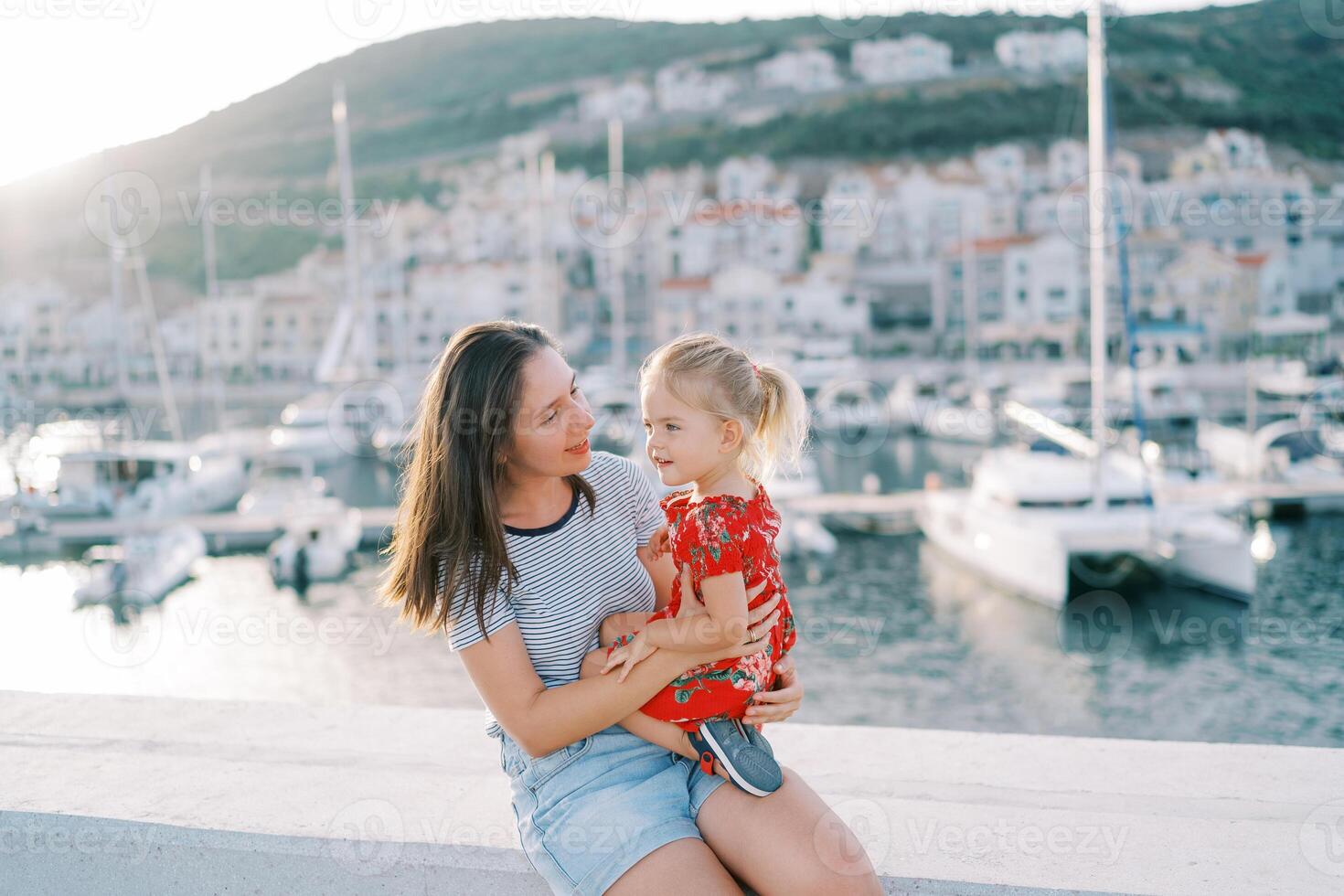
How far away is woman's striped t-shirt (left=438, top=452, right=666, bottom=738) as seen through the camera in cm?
135

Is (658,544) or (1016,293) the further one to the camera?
(1016,293)

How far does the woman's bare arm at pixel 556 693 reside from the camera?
4.27 feet

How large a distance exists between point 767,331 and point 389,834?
38.4 metres

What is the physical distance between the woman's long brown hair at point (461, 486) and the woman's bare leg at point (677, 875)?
0.32 meters

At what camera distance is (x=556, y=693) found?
1.31 meters

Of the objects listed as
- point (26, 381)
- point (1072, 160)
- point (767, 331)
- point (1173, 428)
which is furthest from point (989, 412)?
point (1072, 160)

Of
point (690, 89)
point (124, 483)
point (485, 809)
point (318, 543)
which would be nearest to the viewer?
point (485, 809)

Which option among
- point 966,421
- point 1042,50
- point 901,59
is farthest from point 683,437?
point 901,59

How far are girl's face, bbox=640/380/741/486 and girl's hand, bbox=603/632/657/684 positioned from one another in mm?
222

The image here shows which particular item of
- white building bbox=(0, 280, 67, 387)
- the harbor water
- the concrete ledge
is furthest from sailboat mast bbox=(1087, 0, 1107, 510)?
white building bbox=(0, 280, 67, 387)

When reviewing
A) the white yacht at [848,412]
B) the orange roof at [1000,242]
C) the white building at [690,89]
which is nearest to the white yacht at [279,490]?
the white yacht at [848,412]

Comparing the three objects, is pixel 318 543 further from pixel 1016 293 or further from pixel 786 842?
pixel 1016 293

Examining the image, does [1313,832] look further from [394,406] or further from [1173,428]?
[1173,428]

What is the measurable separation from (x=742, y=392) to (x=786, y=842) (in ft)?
1.81
